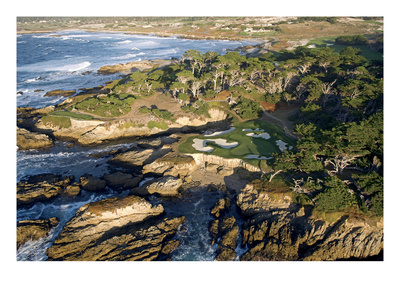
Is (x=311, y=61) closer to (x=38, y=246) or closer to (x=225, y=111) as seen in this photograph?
(x=225, y=111)

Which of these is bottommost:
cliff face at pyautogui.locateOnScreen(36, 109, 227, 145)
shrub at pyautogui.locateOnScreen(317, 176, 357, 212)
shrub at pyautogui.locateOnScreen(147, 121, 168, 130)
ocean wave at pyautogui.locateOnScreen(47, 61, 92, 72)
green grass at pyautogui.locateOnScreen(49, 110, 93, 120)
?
shrub at pyautogui.locateOnScreen(317, 176, 357, 212)

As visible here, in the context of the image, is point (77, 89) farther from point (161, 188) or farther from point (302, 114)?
point (302, 114)

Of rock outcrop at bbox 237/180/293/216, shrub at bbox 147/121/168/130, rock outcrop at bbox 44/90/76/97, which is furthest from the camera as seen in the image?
rock outcrop at bbox 44/90/76/97

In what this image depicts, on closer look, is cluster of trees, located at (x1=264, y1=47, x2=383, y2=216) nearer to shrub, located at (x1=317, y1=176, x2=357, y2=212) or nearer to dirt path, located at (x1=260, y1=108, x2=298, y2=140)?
shrub, located at (x1=317, y1=176, x2=357, y2=212)

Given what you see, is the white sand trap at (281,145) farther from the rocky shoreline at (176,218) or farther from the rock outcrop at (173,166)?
the rock outcrop at (173,166)

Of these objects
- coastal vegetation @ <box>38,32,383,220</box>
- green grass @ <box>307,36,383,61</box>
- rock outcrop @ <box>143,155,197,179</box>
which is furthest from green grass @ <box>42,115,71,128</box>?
green grass @ <box>307,36,383,61</box>

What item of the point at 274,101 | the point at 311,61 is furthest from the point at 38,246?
the point at 311,61

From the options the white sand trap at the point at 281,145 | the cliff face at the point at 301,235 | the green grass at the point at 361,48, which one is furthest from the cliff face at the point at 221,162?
the green grass at the point at 361,48
